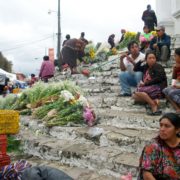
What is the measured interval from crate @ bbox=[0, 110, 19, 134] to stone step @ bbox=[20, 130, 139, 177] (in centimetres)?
36

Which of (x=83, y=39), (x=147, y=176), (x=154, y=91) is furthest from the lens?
(x=83, y=39)

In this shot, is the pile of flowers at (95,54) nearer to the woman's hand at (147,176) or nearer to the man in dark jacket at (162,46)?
the man in dark jacket at (162,46)

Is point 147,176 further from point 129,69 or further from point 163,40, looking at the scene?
point 163,40

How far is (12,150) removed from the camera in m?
5.80

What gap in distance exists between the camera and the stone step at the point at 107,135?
4.69 meters

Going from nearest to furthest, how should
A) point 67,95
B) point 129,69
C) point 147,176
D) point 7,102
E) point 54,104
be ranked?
point 147,176 → point 67,95 → point 54,104 → point 129,69 → point 7,102

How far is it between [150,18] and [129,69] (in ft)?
19.5

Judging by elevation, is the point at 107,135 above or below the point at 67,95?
below

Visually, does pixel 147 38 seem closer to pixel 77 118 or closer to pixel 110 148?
pixel 77 118

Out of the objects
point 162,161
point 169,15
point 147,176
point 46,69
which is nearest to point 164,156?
point 162,161

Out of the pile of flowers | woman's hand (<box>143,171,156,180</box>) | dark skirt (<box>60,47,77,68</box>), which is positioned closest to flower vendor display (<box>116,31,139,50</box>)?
the pile of flowers

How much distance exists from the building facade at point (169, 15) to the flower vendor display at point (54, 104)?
518 centimetres

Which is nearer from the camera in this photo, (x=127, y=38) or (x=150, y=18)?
(x=150, y=18)

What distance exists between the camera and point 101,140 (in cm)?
510
